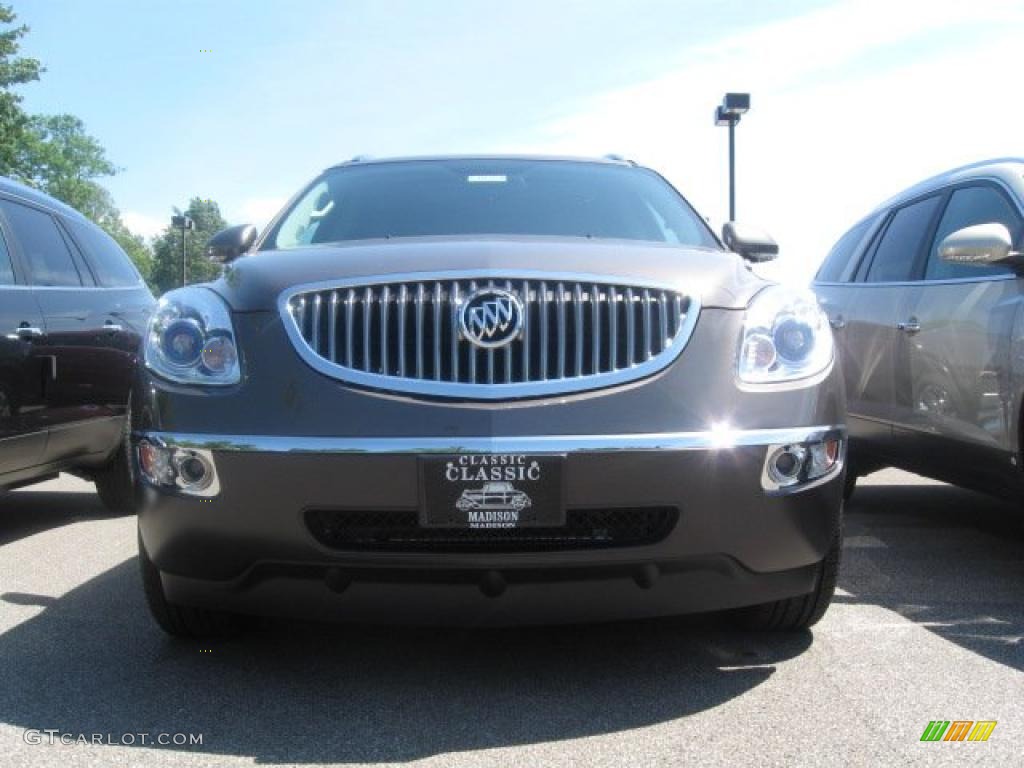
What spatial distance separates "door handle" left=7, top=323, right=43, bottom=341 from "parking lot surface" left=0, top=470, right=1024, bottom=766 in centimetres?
123

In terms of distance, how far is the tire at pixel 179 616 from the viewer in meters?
3.23

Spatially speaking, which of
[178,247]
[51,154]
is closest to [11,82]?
[51,154]

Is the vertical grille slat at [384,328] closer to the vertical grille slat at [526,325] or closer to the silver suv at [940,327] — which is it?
the vertical grille slat at [526,325]

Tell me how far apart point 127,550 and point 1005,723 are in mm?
3789

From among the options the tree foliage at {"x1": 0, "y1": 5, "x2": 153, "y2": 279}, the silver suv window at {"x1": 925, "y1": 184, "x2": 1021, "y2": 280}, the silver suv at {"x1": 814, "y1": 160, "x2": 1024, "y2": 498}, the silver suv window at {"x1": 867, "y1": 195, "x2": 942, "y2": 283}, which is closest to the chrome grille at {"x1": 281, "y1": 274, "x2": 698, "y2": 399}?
the silver suv at {"x1": 814, "y1": 160, "x2": 1024, "y2": 498}

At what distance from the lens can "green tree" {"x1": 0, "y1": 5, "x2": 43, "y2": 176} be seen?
40.2 metres

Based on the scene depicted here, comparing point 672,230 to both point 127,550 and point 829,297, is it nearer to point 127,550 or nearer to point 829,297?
point 829,297

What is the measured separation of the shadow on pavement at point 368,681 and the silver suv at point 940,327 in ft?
4.84

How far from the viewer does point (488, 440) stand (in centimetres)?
278

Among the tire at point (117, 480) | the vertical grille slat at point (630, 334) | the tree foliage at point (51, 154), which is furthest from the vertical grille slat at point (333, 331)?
the tree foliage at point (51, 154)

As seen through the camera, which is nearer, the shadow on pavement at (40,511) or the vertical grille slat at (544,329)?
the vertical grille slat at (544,329)

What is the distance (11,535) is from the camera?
557 cm

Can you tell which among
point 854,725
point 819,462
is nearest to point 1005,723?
point 854,725

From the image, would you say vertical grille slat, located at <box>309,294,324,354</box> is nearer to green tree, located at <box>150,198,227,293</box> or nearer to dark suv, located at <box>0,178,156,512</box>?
dark suv, located at <box>0,178,156,512</box>
